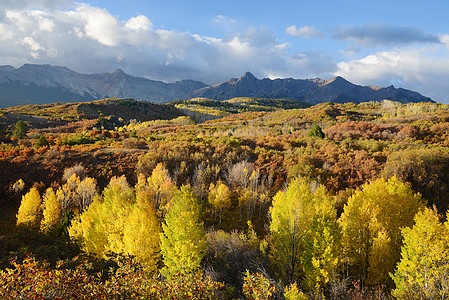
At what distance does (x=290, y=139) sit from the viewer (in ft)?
182

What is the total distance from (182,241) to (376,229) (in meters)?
17.0

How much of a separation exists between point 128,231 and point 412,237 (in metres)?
20.4

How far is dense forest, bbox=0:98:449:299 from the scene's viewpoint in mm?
11344

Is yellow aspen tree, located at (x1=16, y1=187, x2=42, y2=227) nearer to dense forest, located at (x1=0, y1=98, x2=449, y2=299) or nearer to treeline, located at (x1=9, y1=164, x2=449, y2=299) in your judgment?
dense forest, located at (x1=0, y1=98, x2=449, y2=299)

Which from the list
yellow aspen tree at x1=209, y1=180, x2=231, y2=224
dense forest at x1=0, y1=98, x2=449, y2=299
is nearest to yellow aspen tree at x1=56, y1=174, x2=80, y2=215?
dense forest at x1=0, y1=98, x2=449, y2=299

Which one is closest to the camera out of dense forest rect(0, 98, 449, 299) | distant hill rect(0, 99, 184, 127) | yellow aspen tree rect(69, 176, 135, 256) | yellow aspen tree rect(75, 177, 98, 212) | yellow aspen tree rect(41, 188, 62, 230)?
dense forest rect(0, 98, 449, 299)

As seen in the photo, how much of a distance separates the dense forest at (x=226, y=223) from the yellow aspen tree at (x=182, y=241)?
0.33 feet

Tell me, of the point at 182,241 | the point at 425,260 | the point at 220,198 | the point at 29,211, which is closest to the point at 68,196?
the point at 29,211

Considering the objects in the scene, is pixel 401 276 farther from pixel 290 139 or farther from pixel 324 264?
pixel 290 139

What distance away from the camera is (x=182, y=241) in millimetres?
16250

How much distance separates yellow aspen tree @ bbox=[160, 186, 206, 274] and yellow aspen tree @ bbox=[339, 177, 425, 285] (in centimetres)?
1282

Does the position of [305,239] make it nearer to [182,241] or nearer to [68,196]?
[182,241]

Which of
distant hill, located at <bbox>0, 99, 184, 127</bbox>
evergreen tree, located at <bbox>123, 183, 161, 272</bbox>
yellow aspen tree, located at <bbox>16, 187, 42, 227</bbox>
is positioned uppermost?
distant hill, located at <bbox>0, 99, 184, 127</bbox>

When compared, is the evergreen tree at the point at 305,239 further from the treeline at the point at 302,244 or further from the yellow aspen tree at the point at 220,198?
the yellow aspen tree at the point at 220,198
